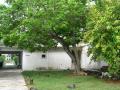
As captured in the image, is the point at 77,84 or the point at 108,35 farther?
the point at 77,84

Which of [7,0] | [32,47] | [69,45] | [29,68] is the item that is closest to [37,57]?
[29,68]

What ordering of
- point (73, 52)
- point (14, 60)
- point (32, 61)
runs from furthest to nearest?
point (14, 60) → point (32, 61) → point (73, 52)

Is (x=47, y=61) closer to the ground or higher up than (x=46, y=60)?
closer to the ground

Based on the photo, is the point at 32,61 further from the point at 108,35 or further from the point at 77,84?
the point at 108,35

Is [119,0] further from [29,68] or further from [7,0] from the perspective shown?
[29,68]

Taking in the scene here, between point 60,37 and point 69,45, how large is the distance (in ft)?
4.17

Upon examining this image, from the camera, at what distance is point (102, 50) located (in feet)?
61.8

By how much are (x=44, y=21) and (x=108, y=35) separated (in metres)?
9.31

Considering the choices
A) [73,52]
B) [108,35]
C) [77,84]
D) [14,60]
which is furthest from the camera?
[14,60]

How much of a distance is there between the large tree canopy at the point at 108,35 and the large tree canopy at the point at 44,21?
693 cm

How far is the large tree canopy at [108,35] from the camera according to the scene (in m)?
18.0

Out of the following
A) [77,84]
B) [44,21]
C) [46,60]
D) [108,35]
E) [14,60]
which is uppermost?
[14,60]

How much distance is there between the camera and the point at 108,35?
18625mm

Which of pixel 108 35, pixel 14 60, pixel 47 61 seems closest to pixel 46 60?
pixel 47 61
